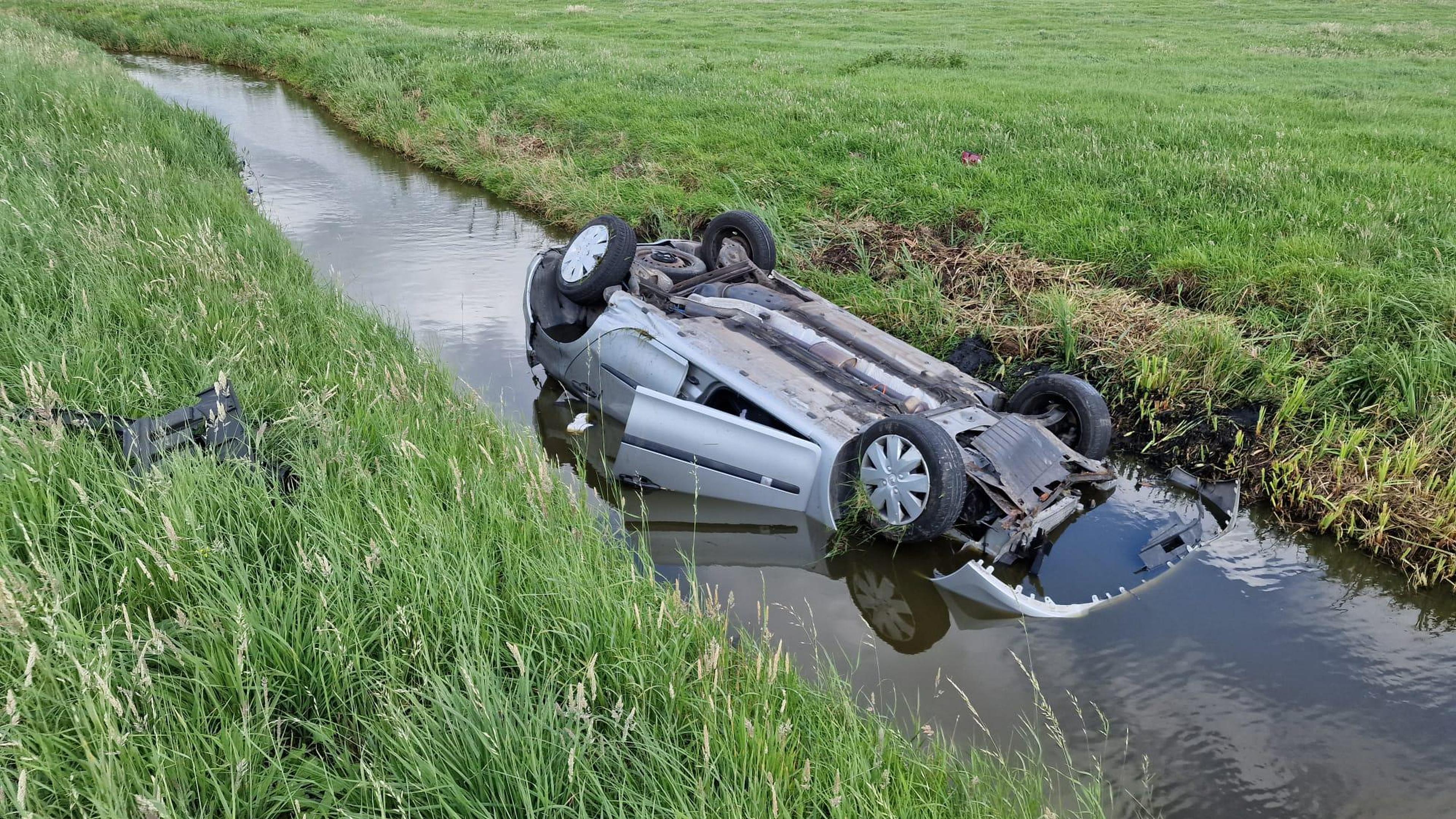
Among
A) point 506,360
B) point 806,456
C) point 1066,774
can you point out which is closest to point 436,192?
point 506,360

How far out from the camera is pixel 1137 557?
511 cm

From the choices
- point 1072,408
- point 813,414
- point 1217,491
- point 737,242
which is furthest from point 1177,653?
point 737,242

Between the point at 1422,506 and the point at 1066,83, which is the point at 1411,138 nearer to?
the point at 1066,83

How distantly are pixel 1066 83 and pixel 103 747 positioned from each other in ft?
53.0

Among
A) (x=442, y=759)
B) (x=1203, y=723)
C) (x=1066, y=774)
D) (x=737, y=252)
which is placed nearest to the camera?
(x=442, y=759)

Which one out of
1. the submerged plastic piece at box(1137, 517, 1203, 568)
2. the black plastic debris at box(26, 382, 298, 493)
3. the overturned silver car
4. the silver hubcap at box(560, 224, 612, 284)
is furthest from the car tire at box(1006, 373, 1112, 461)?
the black plastic debris at box(26, 382, 298, 493)

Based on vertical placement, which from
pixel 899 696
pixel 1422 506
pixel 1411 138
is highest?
pixel 1411 138

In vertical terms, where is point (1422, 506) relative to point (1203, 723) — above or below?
above

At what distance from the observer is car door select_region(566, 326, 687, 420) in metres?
5.71

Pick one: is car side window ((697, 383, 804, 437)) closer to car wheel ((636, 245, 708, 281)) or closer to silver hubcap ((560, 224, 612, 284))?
silver hubcap ((560, 224, 612, 284))

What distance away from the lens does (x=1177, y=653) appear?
4.34m

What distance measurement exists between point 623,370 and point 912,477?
2250mm

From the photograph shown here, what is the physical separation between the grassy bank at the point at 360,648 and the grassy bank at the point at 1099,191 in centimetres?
380

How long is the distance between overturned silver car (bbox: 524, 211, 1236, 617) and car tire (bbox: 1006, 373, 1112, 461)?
0.04ft
